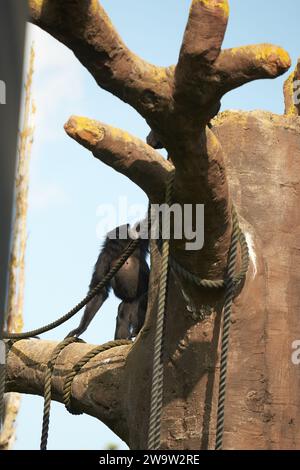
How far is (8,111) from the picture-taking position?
613 mm

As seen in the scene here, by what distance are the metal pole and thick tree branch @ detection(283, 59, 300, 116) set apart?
106 inches

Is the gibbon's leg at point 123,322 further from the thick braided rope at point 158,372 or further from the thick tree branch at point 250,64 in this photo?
the thick tree branch at point 250,64

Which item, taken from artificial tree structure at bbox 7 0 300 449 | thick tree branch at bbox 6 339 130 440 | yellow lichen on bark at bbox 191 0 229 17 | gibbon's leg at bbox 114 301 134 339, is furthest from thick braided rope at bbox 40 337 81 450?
gibbon's leg at bbox 114 301 134 339

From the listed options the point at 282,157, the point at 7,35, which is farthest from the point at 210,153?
the point at 7,35

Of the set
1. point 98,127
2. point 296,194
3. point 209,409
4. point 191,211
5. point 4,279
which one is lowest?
point 4,279

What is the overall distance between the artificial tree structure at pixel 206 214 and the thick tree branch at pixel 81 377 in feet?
0.04

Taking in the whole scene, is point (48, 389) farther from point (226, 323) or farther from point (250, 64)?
point (250, 64)

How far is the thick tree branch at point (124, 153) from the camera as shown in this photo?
2.03m

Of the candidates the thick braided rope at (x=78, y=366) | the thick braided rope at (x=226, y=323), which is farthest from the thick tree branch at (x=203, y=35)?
the thick braided rope at (x=78, y=366)

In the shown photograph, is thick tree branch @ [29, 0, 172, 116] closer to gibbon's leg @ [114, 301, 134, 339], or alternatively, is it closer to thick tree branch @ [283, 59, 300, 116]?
thick tree branch @ [283, 59, 300, 116]

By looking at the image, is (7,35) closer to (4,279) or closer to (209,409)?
(4,279)

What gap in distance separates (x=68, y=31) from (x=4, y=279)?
1256mm

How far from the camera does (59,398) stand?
380 centimetres

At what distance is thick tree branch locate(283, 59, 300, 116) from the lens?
330 centimetres
